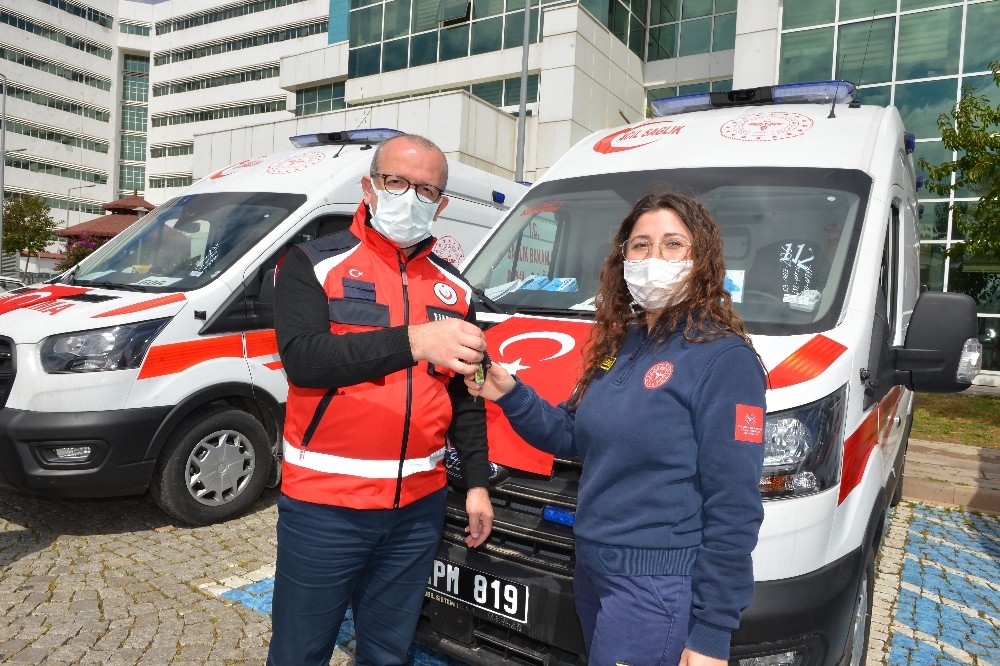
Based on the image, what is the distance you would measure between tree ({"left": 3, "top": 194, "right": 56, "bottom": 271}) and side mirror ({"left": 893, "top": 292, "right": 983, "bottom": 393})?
4684 cm

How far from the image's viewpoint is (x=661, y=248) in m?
1.94

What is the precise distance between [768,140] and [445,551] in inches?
94.2

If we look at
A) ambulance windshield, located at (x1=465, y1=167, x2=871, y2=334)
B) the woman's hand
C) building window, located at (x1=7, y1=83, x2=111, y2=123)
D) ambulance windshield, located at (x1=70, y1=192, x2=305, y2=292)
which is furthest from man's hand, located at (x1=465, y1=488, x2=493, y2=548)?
building window, located at (x1=7, y1=83, x2=111, y2=123)

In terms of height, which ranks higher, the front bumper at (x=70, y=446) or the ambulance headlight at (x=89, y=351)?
the ambulance headlight at (x=89, y=351)

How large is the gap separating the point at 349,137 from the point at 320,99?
93.7ft

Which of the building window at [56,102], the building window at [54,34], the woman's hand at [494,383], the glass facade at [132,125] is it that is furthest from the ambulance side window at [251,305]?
the glass facade at [132,125]

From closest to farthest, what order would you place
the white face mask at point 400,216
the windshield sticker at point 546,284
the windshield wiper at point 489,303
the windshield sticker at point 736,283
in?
the white face mask at point 400,216 < the windshield sticker at point 736,283 < the windshield wiper at point 489,303 < the windshield sticker at point 546,284

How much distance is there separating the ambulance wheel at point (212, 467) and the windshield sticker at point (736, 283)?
3257 millimetres

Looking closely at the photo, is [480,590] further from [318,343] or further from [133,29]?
[133,29]

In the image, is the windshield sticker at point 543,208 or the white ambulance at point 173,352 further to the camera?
the white ambulance at point 173,352

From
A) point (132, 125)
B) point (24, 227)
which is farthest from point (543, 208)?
point (132, 125)

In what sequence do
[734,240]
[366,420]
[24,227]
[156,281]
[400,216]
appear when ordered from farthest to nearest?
[24,227], [156,281], [734,240], [400,216], [366,420]

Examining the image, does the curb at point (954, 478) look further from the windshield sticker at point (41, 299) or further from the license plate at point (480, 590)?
the windshield sticker at point (41, 299)

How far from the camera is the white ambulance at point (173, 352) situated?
4344 millimetres
